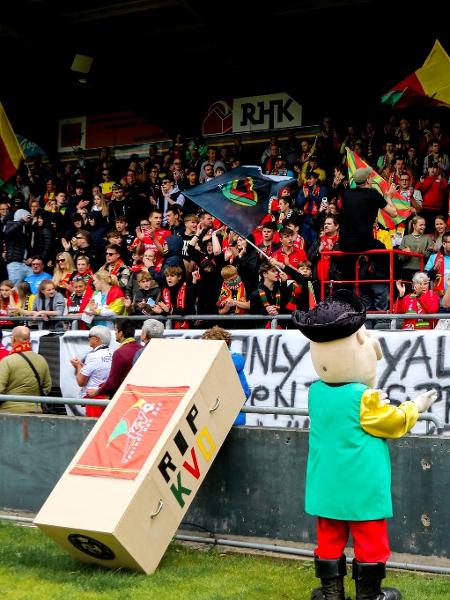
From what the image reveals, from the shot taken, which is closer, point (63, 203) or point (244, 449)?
point (244, 449)

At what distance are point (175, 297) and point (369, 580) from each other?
701cm

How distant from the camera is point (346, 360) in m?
5.93

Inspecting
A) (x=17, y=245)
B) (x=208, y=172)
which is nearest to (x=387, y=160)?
(x=208, y=172)

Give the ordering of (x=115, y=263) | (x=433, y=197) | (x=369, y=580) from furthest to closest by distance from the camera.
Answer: (x=115, y=263)
(x=433, y=197)
(x=369, y=580)

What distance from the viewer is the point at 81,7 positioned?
1995cm

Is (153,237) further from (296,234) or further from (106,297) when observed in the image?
(296,234)

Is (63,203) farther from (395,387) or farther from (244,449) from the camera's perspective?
Result: (244,449)

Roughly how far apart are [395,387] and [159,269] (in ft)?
15.8

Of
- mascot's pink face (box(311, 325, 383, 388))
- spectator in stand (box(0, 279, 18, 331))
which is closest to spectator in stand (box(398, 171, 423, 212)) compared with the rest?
spectator in stand (box(0, 279, 18, 331))

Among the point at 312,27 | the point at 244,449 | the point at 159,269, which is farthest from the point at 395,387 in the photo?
the point at 312,27

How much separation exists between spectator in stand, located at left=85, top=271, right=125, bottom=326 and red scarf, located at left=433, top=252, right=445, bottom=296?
12.9ft

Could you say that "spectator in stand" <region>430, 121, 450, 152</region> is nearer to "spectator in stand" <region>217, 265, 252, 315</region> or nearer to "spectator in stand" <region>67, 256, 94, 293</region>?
"spectator in stand" <region>217, 265, 252, 315</region>

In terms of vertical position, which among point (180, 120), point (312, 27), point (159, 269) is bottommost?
point (159, 269)

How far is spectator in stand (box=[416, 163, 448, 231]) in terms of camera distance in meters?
13.9
